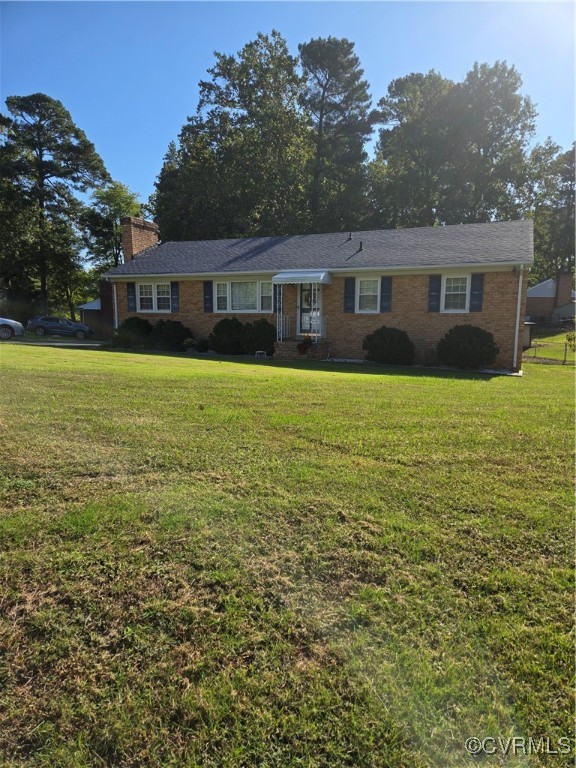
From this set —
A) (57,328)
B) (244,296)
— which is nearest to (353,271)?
(244,296)

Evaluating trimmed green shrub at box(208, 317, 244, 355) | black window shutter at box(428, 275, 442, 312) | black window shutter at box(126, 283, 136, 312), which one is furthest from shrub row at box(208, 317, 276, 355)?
black window shutter at box(428, 275, 442, 312)

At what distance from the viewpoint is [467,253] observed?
1583cm

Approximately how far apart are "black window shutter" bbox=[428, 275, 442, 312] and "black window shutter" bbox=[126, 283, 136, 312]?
12.2 m

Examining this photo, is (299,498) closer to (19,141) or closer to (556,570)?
(556,570)

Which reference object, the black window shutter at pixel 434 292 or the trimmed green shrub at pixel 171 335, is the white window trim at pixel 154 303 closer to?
the trimmed green shrub at pixel 171 335

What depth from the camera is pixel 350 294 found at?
17.3m

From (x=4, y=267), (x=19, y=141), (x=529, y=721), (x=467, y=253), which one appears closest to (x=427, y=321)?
(x=467, y=253)

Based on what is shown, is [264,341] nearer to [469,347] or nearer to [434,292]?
[434,292]

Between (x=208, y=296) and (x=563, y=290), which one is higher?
(x=563, y=290)

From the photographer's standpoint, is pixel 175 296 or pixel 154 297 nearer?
pixel 175 296

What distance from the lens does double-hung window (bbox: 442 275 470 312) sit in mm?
15711

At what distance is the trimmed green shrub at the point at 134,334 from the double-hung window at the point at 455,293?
37.4ft

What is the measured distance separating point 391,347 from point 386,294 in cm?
212

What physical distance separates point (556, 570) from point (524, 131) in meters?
43.3
